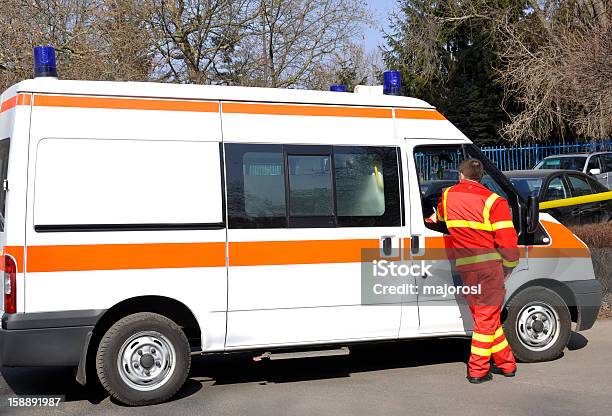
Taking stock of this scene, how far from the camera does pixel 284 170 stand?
267 inches

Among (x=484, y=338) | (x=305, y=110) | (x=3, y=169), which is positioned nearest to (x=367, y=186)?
(x=305, y=110)

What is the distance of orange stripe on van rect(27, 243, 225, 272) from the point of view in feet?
19.7

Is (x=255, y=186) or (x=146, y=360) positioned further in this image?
(x=255, y=186)

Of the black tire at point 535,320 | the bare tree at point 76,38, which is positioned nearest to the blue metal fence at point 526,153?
the bare tree at point 76,38

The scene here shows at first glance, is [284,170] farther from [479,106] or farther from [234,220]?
[479,106]

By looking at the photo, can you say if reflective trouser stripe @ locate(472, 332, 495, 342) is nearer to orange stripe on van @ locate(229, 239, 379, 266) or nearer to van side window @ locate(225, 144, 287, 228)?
orange stripe on van @ locate(229, 239, 379, 266)

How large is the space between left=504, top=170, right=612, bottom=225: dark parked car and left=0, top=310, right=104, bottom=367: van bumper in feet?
28.4

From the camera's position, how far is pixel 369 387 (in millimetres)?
7000

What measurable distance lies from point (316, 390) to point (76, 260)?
2.25m

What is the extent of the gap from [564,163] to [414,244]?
1338 cm

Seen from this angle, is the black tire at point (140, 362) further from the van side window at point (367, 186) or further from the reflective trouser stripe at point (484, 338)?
the reflective trouser stripe at point (484, 338)

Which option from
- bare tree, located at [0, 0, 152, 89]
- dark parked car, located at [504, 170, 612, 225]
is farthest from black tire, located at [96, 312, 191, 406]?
bare tree, located at [0, 0, 152, 89]

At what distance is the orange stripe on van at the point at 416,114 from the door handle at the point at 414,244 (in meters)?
1.05

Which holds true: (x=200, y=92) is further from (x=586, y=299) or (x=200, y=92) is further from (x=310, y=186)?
(x=586, y=299)
